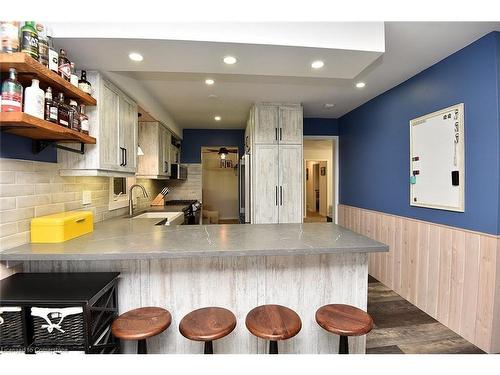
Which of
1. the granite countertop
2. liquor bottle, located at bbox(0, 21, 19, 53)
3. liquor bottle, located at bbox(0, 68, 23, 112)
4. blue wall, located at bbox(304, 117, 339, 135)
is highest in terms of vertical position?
blue wall, located at bbox(304, 117, 339, 135)

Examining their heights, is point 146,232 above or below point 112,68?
below

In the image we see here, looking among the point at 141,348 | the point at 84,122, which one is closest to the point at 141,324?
the point at 141,348

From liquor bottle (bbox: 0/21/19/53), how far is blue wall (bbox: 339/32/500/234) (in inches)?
122

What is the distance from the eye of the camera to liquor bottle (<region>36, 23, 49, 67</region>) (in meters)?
1.39

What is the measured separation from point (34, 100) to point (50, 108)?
0.42ft

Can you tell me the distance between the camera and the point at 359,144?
394 centimetres

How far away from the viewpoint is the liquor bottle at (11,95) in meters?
1.20

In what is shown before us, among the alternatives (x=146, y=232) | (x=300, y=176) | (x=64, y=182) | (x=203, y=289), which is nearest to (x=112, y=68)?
(x=64, y=182)

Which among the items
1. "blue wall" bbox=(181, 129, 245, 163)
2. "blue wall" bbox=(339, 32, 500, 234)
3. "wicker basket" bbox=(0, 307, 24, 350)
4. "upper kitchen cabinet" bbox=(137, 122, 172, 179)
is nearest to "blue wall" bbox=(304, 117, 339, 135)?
"blue wall" bbox=(339, 32, 500, 234)

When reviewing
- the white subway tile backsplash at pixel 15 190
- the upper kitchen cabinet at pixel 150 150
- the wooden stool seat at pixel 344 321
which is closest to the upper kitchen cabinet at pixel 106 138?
the white subway tile backsplash at pixel 15 190

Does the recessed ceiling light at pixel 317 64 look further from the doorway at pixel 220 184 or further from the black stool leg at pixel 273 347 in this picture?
the doorway at pixel 220 184

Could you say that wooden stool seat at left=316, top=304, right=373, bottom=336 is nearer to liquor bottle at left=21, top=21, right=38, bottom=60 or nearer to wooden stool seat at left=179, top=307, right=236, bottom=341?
wooden stool seat at left=179, top=307, right=236, bottom=341

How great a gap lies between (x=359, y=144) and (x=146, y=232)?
339 centimetres

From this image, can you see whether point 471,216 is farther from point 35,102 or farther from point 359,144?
point 35,102
